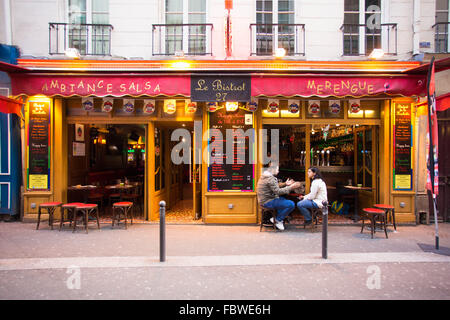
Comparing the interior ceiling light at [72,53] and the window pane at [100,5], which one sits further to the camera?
the window pane at [100,5]

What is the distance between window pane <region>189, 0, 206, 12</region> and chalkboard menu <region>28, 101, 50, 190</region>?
491 centimetres

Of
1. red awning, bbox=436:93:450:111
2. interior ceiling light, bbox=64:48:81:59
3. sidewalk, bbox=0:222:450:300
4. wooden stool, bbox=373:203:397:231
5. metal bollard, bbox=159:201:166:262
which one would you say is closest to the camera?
A: sidewalk, bbox=0:222:450:300

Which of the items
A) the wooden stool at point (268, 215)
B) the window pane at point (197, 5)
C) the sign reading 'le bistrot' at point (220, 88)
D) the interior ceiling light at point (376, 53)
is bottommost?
the wooden stool at point (268, 215)

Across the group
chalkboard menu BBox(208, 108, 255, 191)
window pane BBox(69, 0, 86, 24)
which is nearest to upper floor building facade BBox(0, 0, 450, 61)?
window pane BBox(69, 0, 86, 24)

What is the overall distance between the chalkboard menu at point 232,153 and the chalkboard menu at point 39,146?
4534mm

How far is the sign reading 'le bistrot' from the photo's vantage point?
679 centimetres

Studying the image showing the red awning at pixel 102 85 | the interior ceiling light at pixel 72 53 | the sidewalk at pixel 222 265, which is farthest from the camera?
the interior ceiling light at pixel 72 53

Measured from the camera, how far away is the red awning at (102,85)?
6789 millimetres

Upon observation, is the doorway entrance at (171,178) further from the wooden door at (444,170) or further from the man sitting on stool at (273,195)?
the wooden door at (444,170)

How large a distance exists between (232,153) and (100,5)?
5.91 meters

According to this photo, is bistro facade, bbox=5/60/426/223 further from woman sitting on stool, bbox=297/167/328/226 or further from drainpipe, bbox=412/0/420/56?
woman sitting on stool, bbox=297/167/328/226

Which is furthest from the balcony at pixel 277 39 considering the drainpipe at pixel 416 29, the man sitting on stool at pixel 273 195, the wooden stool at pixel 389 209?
the wooden stool at pixel 389 209

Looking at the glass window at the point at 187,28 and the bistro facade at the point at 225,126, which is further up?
the glass window at the point at 187,28

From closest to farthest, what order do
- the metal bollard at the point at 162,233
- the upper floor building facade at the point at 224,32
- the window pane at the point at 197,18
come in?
the metal bollard at the point at 162,233 → the upper floor building facade at the point at 224,32 → the window pane at the point at 197,18
